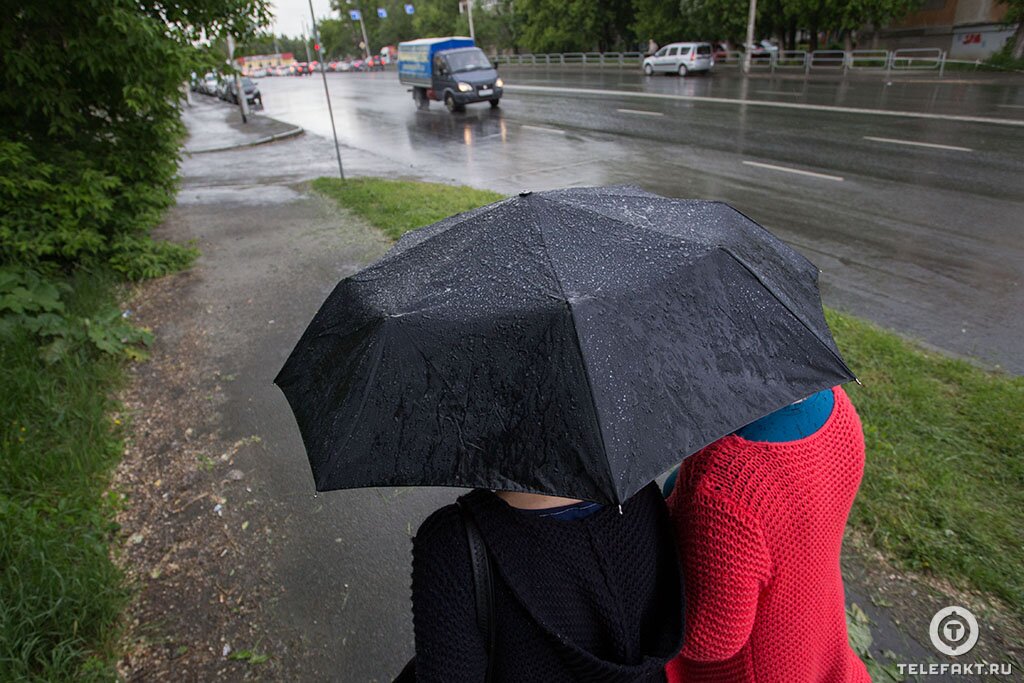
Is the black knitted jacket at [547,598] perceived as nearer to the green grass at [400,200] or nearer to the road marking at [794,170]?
the green grass at [400,200]

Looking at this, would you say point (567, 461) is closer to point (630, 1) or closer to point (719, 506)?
point (719, 506)

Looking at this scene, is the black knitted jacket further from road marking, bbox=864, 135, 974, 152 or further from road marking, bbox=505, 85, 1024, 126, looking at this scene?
road marking, bbox=505, 85, 1024, 126

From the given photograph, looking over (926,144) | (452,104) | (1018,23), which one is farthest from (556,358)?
(1018,23)

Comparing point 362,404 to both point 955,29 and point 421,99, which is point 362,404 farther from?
point 955,29

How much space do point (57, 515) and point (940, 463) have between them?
4.42 m

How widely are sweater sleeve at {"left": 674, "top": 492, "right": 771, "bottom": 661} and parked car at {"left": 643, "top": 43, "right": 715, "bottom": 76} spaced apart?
1218 inches

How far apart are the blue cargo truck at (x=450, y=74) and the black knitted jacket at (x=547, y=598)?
2183 cm

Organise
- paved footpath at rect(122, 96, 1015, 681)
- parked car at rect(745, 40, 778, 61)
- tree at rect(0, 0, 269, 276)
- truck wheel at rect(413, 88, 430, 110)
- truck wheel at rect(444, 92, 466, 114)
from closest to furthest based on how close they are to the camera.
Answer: paved footpath at rect(122, 96, 1015, 681), tree at rect(0, 0, 269, 276), truck wheel at rect(444, 92, 466, 114), truck wheel at rect(413, 88, 430, 110), parked car at rect(745, 40, 778, 61)

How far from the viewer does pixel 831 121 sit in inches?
569

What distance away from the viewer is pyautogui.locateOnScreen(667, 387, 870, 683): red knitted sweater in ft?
3.97

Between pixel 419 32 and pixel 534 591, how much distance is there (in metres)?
79.1

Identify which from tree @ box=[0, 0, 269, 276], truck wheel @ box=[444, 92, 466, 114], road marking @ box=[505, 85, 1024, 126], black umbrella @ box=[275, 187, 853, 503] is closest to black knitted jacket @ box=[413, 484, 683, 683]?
black umbrella @ box=[275, 187, 853, 503]

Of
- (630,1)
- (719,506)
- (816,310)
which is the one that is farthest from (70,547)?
(630,1)

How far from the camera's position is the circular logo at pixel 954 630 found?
239cm
